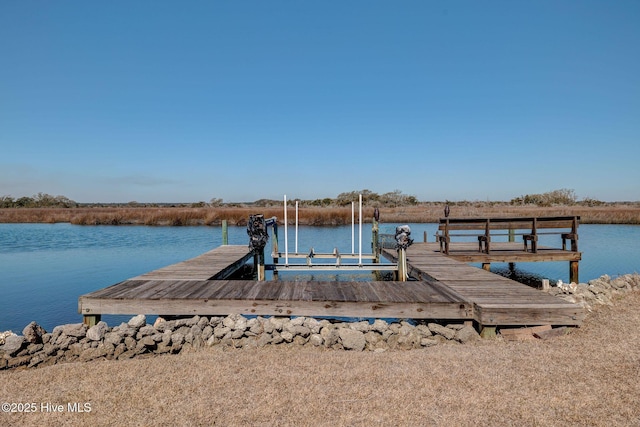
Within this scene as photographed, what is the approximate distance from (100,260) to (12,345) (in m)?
12.1

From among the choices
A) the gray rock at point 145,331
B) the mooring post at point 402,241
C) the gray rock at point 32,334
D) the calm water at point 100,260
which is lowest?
the calm water at point 100,260

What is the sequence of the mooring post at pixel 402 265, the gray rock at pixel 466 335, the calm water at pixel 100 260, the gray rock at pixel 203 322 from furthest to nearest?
1. the calm water at pixel 100 260
2. the mooring post at pixel 402 265
3. the gray rock at pixel 203 322
4. the gray rock at pixel 466 335

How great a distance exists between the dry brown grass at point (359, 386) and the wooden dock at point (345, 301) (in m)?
0.46

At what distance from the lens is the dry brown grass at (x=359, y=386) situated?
12.2ft

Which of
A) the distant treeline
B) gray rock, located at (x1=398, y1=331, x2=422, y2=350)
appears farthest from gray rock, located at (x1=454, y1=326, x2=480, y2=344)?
the distant treeline

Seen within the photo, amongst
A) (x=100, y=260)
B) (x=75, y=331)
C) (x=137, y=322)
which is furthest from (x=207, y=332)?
(x=100, y=260)

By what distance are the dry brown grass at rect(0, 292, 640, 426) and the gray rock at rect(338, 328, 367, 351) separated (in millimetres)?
→ 213

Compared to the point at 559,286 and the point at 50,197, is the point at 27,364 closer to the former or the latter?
the point at 559,286

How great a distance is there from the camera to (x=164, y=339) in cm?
591

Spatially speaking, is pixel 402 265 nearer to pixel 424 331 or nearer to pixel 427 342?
pixel 424 331

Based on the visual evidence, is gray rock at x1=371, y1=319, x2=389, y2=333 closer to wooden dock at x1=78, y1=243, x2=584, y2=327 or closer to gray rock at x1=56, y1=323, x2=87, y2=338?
wooden dock at x1=78, y1=243, x2=584, y2=327

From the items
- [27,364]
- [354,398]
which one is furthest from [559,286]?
[27,364]

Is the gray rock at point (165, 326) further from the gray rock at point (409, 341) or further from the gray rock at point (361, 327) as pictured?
the gray rock at point (409, 341)

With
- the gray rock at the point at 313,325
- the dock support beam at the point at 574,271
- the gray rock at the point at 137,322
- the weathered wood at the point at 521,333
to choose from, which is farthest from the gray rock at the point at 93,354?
the dock support beam at the point at 574,271
